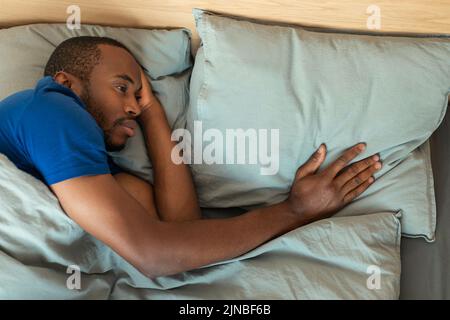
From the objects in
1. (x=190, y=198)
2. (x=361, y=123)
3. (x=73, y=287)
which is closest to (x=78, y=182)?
(x=73, y=287)

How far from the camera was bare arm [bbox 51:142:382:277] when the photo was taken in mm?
905

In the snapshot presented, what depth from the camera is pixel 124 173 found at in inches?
45.3

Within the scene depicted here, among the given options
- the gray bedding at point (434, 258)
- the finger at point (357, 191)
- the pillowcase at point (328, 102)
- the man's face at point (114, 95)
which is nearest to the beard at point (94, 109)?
the man's face at point (114, 95)

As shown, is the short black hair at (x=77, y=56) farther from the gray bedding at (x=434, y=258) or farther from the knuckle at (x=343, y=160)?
the gray bedding at (x=434, y=258)

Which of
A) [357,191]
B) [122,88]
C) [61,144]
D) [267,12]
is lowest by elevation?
[357,191]

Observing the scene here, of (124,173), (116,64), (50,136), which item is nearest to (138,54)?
(116,64)

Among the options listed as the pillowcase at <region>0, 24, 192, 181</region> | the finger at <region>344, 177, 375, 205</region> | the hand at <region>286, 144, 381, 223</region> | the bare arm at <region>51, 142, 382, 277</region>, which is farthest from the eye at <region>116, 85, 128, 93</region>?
the finger at <region>344, 177, 375, 205</region>

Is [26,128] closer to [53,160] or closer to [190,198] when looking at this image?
[53,160]

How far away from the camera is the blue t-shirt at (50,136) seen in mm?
897

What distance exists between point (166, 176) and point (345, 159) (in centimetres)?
40

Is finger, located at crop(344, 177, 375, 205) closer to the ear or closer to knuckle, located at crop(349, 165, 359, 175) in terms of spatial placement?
knuckle, located at crop(349, 165, 359, 175)

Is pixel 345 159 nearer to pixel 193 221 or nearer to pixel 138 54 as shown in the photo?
pixel 193 221
